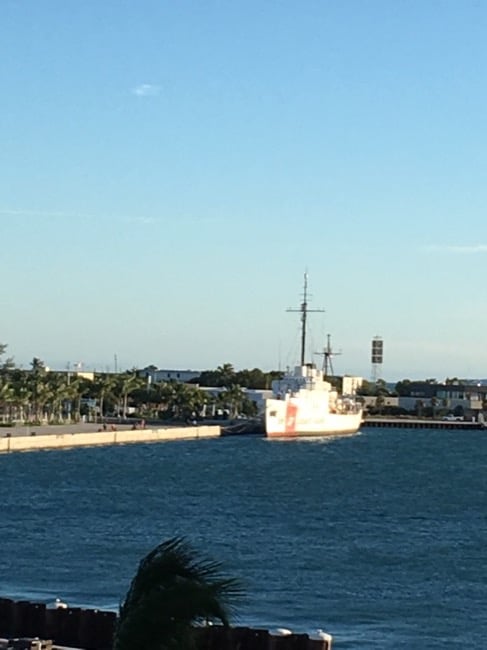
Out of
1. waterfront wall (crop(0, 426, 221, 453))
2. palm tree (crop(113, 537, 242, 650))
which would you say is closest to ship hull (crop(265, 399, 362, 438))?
waterfront wall (crop(0, 426, 221, 453))

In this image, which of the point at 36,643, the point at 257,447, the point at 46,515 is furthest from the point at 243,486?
the point at 36,643

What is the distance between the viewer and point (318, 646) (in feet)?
62.5

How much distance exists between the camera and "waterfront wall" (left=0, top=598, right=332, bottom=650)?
763 inches

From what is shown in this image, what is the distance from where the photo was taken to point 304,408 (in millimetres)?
140125

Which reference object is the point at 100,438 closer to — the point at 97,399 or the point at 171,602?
the point at 97,399

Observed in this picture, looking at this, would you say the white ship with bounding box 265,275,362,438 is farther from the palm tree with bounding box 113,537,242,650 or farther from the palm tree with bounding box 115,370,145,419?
the palm tree with bounding box 113,537,242,650

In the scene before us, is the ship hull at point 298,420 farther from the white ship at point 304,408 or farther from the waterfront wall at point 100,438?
the waterfront wall at point 100,438

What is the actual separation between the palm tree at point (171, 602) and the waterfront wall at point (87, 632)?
28.2ft

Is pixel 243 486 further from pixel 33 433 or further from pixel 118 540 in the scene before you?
pixel 33 433

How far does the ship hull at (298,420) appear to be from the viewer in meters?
136

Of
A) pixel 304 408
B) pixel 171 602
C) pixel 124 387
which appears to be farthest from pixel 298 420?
pixel 171 602

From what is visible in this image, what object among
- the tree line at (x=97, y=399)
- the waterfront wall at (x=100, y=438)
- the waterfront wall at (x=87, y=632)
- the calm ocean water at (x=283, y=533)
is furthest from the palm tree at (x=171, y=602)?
the tree line at (x=97, y=399)

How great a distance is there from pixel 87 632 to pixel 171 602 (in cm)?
1119

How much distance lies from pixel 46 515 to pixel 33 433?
55.7 meters
